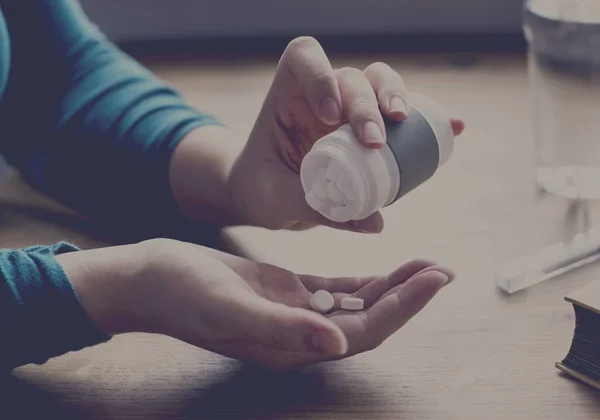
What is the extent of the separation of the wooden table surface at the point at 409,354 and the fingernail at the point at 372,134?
155mm

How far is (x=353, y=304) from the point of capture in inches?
22.9

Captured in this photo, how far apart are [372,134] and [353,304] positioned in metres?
0.12

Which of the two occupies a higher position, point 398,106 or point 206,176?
point 398,106

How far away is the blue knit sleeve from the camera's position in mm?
580

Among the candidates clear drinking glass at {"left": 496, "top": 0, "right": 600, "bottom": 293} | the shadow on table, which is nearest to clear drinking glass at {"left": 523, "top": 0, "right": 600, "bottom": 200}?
clear drinking glass at {"left": 496, "top": 0, "right": 600, "bottom": 293}

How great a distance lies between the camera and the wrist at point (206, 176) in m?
0.75

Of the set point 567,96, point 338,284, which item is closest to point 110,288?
point 338,284

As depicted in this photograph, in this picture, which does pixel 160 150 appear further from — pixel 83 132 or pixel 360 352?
pixel 360 352

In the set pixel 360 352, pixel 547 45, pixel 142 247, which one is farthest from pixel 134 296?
pixel 547 45

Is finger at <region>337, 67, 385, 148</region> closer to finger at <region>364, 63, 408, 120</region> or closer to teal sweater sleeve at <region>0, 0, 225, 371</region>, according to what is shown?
finger at <region>364, 63, 408, 120</region>

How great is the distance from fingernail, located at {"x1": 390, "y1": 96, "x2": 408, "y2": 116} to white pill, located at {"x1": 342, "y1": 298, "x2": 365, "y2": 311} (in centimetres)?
13

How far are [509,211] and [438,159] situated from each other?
227 mm

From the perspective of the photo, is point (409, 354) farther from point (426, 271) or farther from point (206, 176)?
point (206, 176)

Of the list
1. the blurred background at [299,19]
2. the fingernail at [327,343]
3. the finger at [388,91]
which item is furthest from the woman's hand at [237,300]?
the blurred background at [299,19]
